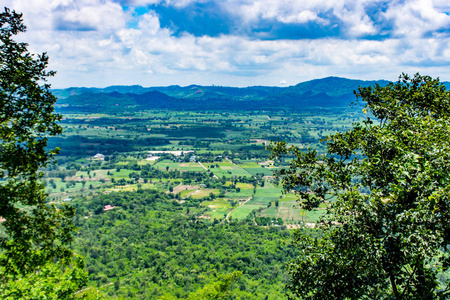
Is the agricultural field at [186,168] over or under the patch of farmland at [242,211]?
over

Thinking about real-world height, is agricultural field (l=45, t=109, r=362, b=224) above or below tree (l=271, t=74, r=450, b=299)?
below

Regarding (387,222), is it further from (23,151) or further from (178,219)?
(178,219)

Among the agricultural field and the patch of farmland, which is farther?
the agricultural field

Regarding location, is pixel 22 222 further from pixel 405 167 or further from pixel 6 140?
pixel 405 167

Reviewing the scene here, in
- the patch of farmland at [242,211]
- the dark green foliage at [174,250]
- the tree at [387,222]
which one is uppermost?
the tree at [387,222]

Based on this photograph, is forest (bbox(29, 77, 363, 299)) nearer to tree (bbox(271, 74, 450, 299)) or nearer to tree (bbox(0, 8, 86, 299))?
tree (bbox(271, 74, 450, 299))

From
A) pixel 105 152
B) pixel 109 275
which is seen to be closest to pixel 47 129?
pixel 109 275

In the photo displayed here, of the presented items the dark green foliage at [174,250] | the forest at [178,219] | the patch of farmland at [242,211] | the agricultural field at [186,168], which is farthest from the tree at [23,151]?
the patch of farmland at [242,211]

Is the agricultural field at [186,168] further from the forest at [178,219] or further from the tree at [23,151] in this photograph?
the tree at [23,151]

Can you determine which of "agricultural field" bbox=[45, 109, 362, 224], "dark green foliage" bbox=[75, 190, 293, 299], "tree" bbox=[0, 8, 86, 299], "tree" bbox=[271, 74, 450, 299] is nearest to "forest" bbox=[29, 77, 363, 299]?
"dark green foliage" bbox=[75, 190, 293, 299]

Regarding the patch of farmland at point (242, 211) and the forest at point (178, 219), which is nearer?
the forest at point (178, 219)

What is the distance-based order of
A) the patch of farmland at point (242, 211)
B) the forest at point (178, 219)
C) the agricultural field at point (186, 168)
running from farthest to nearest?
the agricultural field at point (186, 168) → the patch of farmland at point (242, 211) → the forest at point (178, 219)

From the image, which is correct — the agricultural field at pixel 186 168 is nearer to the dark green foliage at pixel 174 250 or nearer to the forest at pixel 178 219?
the forest at pixel 178 219

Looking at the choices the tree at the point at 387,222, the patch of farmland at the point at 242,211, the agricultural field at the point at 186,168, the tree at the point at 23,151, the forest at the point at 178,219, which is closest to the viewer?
the tree at the point at 387,222
